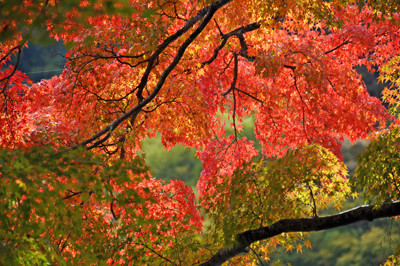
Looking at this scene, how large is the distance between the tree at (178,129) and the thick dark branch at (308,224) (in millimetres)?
11

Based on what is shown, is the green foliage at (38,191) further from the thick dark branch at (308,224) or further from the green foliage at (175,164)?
the green foliage at (175,164)

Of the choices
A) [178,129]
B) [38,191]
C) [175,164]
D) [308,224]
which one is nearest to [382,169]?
[308,224]

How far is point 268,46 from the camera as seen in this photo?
6984 millimetres

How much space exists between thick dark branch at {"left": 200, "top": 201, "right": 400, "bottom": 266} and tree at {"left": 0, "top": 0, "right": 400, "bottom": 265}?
11 mm

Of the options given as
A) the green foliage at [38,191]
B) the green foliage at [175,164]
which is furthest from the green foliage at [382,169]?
the green foliage at [175,164]

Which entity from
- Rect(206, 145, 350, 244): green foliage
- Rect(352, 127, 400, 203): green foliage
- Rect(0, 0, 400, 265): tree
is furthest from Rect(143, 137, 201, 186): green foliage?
Rect(352, 127, 400, 203): green foliage

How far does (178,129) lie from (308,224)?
401 cm

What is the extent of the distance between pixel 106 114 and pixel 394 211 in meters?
4.36

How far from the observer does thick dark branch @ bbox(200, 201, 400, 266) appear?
359 cm

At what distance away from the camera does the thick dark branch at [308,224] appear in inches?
141

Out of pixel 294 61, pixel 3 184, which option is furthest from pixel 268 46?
pixel 3 184

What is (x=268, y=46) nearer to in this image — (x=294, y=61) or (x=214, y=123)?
(x=294, y=61)

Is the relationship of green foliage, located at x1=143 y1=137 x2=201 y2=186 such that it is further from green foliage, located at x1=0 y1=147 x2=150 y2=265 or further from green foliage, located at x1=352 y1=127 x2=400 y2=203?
green foliage, located at x1=0 y1=147 x2=150 y2=265

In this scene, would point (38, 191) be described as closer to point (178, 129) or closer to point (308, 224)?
point (308, 224)
